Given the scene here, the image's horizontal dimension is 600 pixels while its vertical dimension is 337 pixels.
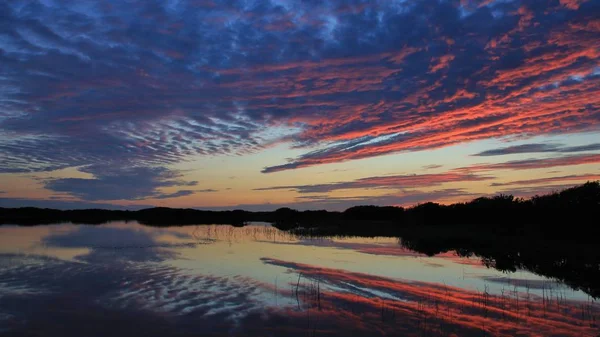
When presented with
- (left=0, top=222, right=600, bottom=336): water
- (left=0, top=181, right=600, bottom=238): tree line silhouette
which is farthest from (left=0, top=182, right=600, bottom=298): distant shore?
(left=0, top=222, right=600, bottom=336): water

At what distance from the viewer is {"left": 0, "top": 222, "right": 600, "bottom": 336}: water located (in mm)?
11789

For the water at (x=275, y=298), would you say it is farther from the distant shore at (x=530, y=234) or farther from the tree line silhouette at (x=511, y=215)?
the tree line silhouette at (x=511, y=215)

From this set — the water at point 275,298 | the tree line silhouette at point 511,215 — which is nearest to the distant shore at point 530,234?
the tree line silhouette at point 511,215

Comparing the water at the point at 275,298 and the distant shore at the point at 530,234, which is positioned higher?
the distant shore at the point at 530,234

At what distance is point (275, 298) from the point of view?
1535cm

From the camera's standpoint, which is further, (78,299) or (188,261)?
(188,261)

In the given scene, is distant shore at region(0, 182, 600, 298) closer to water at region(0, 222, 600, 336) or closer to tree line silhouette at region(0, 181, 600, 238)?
tree line silhouette at region(0, 181, 600, 238)

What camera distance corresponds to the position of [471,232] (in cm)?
4772

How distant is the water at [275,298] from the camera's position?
464 inches

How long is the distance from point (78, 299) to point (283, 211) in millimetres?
97805

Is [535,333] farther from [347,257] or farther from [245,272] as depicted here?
[347,257]

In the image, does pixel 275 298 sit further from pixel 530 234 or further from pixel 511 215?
pixel 511 215

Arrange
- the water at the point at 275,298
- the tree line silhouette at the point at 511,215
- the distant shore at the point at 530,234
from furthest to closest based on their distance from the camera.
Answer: the tree line silhouette at the point at 511,215 < the distant shore at the point at 530,234 < the water at the point at 275,298

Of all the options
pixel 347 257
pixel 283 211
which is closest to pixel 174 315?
pixel 347 257
